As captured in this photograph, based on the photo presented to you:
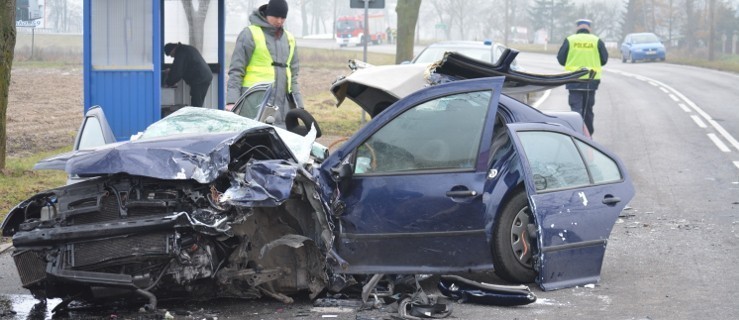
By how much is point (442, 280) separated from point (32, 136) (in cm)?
1192

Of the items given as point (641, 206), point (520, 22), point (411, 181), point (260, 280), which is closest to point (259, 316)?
point (260, 280)

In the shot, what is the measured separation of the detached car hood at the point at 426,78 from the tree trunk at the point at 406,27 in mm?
13530

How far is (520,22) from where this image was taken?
4262 inches

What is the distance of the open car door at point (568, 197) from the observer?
7.04 metres

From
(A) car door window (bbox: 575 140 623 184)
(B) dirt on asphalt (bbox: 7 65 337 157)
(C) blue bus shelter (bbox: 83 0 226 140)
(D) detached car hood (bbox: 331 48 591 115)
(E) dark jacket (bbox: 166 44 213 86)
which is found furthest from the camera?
(B) dirt on asphalt (bbox: 7 65 337 157)

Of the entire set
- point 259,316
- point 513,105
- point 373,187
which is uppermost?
point 513,105

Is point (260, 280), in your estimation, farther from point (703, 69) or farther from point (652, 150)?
point (703, 69)

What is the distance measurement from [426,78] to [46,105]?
16.7 m

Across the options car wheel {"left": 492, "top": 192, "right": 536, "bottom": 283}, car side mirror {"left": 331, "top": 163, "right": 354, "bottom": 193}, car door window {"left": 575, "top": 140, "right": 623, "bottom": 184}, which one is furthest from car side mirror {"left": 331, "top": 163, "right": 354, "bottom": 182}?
car door window {"left": 575, "top": 140, "right": 623, "bottom": 184}

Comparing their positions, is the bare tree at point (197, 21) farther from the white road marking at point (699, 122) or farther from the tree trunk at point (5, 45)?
the white road marking at point (699, 122)

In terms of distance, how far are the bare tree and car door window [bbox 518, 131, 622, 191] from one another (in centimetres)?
754

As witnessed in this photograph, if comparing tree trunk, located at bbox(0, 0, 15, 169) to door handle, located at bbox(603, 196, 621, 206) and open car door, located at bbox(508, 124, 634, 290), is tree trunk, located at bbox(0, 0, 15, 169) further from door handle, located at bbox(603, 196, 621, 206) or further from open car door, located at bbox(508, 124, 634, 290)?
door handle, located at bbox(603, 196, 621, 206)

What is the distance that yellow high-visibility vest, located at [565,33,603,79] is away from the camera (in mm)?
16250

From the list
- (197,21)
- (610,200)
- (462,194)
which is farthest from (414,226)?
(197,21)
